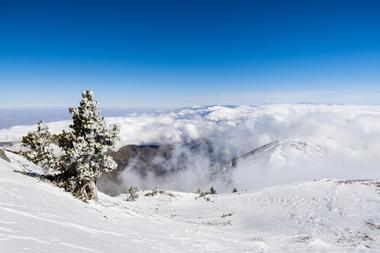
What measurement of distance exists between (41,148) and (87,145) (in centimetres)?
433

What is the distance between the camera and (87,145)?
3253 centimetres

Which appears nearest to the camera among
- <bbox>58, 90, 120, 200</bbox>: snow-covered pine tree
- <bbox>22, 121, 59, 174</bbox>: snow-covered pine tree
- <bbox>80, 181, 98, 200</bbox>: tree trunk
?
<bbox>58, 90, 120, 200</bbox>: snow-covered pine tree

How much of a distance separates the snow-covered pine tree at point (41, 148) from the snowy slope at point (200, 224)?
2269 mm

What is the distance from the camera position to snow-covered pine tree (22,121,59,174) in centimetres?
3241

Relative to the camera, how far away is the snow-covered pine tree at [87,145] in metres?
32.3

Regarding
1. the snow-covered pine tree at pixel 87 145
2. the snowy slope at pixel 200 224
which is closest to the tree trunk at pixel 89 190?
the snow-covered pine tree at pixel 87 145

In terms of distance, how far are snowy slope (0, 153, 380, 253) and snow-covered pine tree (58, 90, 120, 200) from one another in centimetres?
271

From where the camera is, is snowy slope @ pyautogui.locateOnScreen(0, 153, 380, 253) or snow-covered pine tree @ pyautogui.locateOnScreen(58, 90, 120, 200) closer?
snowy slope @ pyautogui.locateOnScreen(0, 153, 380, 253)

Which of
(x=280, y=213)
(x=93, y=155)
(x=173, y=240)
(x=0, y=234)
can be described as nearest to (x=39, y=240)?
(x=0, y=234)

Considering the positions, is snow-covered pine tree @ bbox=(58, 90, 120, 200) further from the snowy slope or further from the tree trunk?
the snowy slope

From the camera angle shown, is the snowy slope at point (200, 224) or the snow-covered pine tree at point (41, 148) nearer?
the snowy slope at point (200, 224)

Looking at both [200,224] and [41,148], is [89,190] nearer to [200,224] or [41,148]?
[41,148]

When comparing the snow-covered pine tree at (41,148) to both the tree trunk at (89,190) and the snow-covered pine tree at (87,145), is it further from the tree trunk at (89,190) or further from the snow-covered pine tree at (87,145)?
the tree trunk at (89,190)

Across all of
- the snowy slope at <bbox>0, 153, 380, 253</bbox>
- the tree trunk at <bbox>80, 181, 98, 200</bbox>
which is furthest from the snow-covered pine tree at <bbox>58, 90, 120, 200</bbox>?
the snowy slope at <bbox>0, 153, 380, 253</bbox>
